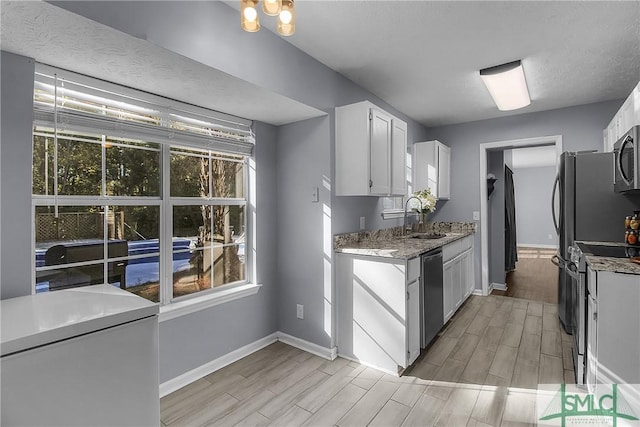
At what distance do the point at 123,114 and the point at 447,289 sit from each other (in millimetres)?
3206

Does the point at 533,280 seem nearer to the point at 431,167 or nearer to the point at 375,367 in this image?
the point at 431,167

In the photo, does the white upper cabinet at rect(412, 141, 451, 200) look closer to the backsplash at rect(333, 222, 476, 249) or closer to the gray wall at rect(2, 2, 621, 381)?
the backsplash at rect(333, 222, 476, 249)

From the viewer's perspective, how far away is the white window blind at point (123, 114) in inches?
66.6

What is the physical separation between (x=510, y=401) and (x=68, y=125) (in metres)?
3.18

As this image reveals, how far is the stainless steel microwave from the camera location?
6.62ft

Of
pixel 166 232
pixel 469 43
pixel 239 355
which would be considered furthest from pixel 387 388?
pixel 469 43

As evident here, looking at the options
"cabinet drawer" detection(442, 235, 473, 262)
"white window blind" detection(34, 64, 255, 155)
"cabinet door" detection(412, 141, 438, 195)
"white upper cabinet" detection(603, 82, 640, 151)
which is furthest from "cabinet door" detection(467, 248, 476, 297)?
"white window blind" detection(34, 64, 255, 155)

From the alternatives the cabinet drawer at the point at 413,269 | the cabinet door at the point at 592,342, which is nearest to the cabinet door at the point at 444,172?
the cabinet drawer at the point at 413,269

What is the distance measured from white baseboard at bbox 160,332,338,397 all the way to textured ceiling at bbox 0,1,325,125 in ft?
6.53

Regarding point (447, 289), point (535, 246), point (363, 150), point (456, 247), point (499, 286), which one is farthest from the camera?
point (535, 246)

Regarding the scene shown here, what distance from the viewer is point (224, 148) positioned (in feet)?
8.39

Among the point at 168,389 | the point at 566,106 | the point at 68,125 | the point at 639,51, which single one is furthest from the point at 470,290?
the point at 68,125

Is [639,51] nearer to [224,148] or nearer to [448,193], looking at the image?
[448,193]

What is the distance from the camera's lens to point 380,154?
281 cm
